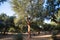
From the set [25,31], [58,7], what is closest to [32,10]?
[58,7]

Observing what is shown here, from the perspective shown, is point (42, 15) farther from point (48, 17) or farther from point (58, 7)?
point (58, 7)

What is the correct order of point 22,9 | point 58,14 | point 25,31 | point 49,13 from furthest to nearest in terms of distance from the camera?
point 25,31 < point 22,9 < point 49,13 < point 58,14

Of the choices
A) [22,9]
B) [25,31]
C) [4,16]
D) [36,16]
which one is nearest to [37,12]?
[36,16]

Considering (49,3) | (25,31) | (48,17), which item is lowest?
(25,31)

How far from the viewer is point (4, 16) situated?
136 ft

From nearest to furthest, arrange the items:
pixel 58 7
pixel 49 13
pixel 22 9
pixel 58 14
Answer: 1. pixel 58 14
2. pixel 58 7
3. pixel 49 13
4. pixel 22 9

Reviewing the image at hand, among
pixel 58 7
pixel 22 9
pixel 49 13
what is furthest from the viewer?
pixel 22 9

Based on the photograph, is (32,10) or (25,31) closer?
(32,10)

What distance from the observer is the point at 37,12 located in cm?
2355

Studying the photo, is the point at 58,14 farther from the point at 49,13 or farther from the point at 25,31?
the point at 25,31

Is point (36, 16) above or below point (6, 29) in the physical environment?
above

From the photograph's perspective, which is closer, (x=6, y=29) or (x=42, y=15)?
(x=42, y=15)

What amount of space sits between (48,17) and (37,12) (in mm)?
1725

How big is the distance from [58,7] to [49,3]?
1270mm
